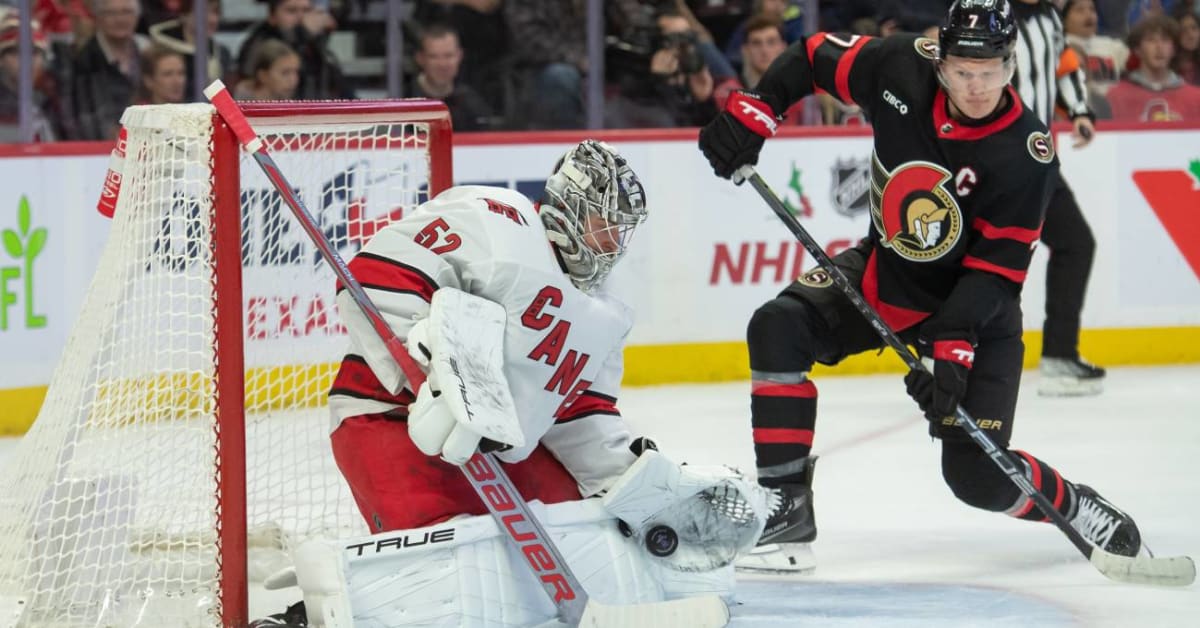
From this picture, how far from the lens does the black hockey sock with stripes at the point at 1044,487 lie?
3215 mm

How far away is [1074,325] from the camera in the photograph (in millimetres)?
5262

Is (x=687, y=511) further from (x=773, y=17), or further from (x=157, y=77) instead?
(x=773, y=17)

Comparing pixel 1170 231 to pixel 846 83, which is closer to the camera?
pixel 846 83

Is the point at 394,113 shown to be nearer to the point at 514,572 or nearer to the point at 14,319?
the point at 514,572

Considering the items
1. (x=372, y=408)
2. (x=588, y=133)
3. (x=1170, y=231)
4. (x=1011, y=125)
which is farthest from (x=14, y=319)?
(x=1170, y=231)

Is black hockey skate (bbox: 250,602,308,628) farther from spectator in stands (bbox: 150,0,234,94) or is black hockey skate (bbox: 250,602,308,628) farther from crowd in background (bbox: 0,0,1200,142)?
spectator in stands (bbox: 150,0,234,94)

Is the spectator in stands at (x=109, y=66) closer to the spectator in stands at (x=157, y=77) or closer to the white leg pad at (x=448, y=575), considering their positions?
the spectator in stands at (x=157, y=77)

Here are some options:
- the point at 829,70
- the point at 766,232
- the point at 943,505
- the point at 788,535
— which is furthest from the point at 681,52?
the point at 788,535

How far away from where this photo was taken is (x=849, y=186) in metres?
5.50

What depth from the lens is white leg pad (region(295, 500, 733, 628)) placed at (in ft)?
8.47

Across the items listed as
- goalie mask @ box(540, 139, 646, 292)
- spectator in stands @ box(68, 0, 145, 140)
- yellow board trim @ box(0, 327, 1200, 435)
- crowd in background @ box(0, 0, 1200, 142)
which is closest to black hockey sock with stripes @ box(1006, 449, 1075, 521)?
goalie mask @ box(540, 139, 646, 292)

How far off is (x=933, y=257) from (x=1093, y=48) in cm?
304

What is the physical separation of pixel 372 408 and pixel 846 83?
1136mm

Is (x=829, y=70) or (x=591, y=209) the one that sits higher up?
(x=829, y=70)
